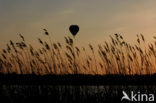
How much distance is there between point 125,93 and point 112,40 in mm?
1968

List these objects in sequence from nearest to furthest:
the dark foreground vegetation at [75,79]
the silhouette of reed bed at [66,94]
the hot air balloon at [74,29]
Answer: the silhouette of reed bed at [66,94] → the dark foreground vegetation at [75,79] → the hot air balloon at [74,29]

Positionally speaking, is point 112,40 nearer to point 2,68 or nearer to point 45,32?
point 45,32

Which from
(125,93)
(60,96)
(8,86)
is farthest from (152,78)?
(8,86)

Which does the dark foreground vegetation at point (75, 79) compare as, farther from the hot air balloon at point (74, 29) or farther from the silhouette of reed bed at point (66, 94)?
the hot air balloon at point (74, 29)

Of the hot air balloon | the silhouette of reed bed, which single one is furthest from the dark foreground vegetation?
the hot air balloon

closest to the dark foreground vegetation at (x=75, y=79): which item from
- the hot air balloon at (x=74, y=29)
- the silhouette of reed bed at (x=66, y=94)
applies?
the silhouette of reed bed at (x=66, y=94)

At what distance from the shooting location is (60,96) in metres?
8.83

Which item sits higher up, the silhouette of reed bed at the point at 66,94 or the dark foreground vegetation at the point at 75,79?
the dark foreground vegetation at the point at 75,79

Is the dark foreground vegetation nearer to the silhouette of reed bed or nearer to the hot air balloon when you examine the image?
the silhouette of reed bed

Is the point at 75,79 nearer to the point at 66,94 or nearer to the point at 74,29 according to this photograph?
the point at 66,94

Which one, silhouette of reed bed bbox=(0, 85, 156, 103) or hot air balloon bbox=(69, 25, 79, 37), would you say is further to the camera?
hot air balloon bbox=(69, 25, 79, 37)

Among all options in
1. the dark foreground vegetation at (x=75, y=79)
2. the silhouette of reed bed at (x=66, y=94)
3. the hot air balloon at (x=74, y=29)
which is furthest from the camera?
the hot air balloon at (x=74, y=29)

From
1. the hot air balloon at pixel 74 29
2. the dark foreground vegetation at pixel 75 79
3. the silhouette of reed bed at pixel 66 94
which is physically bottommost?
the silhouette of reed bed at pixel 66 94

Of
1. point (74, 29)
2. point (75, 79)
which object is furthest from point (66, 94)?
point (74, 29)
